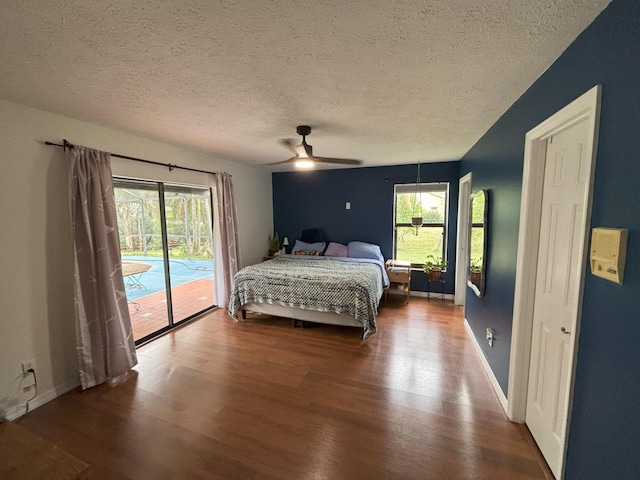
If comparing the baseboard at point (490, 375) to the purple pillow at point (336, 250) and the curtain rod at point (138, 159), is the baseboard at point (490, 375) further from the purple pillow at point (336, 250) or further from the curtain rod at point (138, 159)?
the curtain rod at point (138, 159)

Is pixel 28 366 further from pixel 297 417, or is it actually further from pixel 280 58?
pixel 280 58

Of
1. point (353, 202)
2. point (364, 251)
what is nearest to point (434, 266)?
point (364, 251)

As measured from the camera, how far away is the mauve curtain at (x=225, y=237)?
3887mm

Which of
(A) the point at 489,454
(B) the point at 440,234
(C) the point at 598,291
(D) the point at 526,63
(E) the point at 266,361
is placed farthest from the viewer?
(B) the point at 440,234

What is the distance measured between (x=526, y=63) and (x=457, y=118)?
0.88 metres

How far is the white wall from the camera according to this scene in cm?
189

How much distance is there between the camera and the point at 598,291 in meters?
1.06

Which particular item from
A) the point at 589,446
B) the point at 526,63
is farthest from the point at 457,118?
the point at 589,446

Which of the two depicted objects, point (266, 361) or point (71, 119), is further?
point (266, 361)

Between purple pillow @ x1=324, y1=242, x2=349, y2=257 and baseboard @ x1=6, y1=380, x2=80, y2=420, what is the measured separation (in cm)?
360

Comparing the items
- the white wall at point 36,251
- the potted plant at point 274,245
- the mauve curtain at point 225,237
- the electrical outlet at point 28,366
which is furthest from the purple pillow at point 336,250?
the electrical outlet at point 28,366

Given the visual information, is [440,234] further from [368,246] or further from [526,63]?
[526,63]

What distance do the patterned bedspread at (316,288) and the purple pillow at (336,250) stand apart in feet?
2.84

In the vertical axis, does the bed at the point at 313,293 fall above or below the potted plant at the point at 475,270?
below
